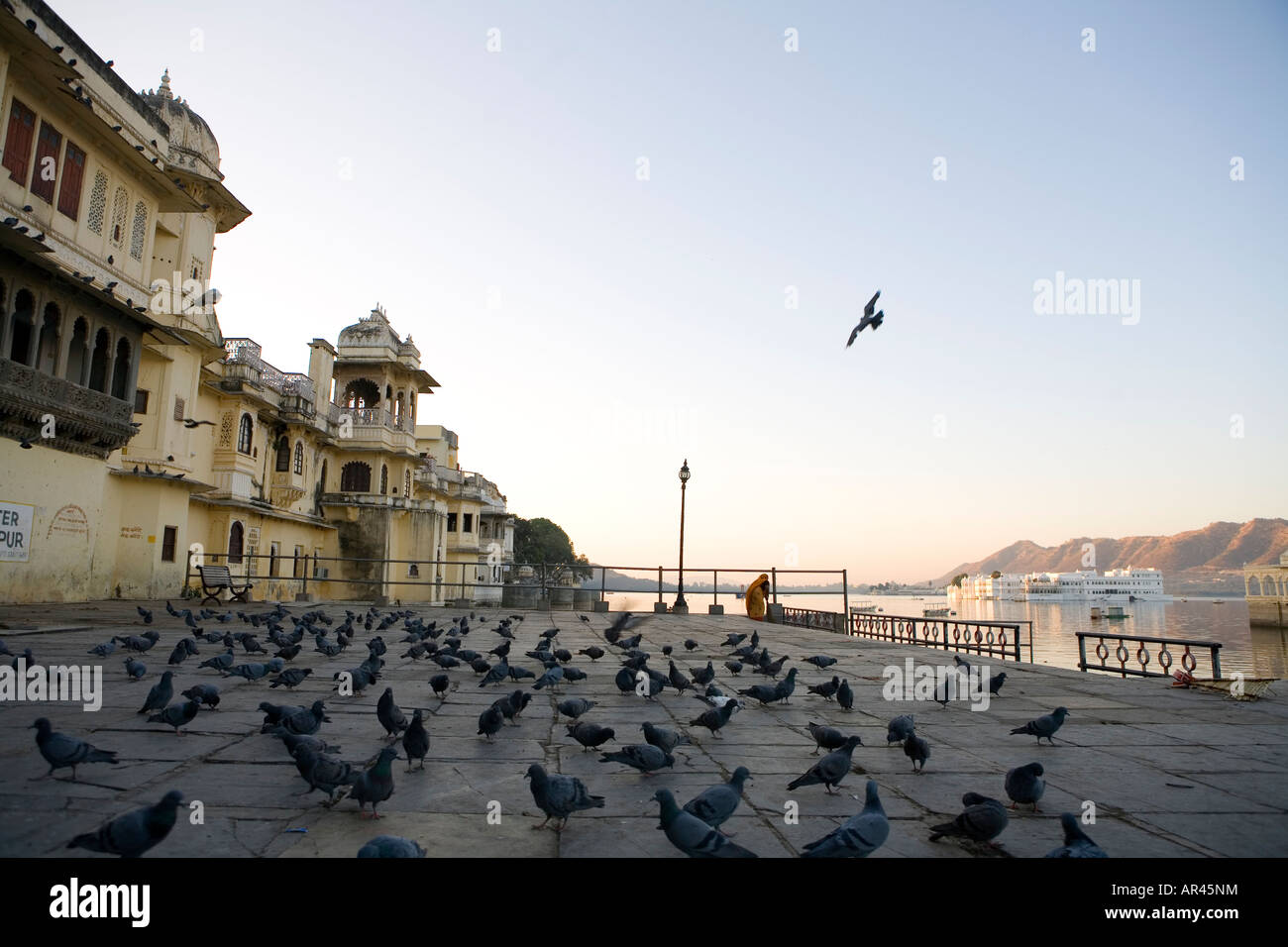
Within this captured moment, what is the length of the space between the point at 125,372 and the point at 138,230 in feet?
13.3

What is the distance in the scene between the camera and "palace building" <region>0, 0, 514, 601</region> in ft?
51.7

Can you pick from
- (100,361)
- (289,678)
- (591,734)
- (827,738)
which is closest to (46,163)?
(100,361)

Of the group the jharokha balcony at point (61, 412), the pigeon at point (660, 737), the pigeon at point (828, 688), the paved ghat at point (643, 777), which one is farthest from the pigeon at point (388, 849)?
the jharokha balcony at point (61, 412)

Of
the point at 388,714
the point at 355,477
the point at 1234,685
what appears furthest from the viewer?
the point at 355,477

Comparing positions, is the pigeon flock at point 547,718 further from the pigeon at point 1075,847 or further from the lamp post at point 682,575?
the lamp post at point 682,575

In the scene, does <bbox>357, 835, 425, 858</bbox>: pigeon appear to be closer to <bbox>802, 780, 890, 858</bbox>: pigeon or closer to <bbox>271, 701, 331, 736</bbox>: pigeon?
<bbox>802, 780, 890, 858</bbox>: pigeon

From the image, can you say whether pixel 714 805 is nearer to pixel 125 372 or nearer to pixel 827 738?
pixel 827 738

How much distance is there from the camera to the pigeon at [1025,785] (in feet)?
12.0

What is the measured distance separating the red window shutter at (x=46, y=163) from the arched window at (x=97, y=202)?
129 cm

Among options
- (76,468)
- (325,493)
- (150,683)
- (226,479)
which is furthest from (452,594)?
(150,683)

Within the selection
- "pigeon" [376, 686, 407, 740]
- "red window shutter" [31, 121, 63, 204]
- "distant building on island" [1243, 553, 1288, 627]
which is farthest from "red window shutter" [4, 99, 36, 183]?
"distant building on island" [1243, 553, 1288, 627]

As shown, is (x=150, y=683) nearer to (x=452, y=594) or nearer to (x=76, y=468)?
(x=76, y=468)

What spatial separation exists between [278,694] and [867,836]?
20.0 feet

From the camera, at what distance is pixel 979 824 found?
3.14 metres
